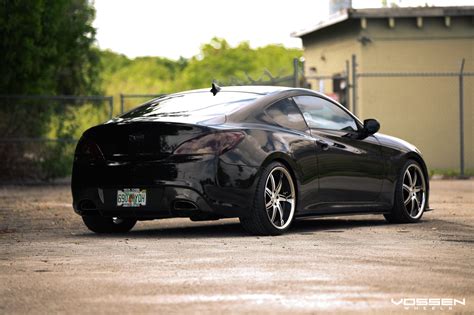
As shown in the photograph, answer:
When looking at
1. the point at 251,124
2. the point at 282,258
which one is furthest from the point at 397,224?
the point at 282,258

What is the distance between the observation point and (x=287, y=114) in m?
12.1

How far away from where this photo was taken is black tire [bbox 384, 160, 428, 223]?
13.3m

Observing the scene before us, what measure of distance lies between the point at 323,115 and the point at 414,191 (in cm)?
178

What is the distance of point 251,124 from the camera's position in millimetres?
11461

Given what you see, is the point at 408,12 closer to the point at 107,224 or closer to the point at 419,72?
the point at 419,72

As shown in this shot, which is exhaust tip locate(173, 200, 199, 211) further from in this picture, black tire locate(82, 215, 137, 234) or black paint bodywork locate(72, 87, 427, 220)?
black tire locate(82, 215, 137, 234)

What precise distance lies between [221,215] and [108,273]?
2797mm

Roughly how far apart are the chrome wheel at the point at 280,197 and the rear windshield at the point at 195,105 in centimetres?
79

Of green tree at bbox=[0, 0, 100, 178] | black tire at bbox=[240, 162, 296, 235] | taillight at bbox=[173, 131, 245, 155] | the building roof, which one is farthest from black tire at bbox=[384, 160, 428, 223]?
the building roof

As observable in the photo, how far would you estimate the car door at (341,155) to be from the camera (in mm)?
12273

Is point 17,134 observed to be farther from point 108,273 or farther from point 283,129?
point 108,273

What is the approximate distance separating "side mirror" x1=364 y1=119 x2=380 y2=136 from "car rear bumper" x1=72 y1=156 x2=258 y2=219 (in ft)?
7.52

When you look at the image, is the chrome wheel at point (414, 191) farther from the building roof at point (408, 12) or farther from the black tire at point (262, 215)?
the building roof at point (408, 12)

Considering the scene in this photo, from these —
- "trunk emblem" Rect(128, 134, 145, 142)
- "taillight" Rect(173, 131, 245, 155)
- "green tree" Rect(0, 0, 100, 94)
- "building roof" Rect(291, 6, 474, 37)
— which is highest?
"building roof" Rect(291, 6, 474, 37)
